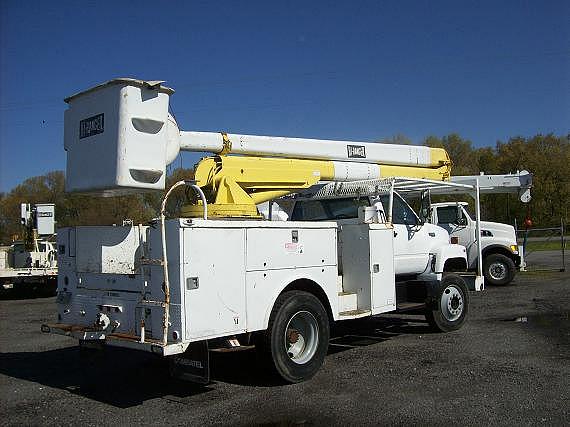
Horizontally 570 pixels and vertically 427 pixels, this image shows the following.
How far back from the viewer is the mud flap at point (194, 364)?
5.94 m

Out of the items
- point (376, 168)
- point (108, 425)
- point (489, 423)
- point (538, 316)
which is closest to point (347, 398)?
point (489, 423)

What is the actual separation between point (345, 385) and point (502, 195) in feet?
93.0

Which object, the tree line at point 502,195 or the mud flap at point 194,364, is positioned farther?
the tree line at point 502,195

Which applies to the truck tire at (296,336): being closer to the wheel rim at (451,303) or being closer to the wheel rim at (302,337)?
the wheel rim at (302,337)

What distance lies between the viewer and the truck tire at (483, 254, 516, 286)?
17562 millimetres

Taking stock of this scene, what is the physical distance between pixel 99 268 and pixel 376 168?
530 centimetres

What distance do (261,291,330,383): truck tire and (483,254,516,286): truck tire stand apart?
1173cm

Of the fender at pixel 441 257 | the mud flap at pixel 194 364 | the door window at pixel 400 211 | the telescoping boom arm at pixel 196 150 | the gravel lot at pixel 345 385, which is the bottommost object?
the gravel lot at pixel 345 385

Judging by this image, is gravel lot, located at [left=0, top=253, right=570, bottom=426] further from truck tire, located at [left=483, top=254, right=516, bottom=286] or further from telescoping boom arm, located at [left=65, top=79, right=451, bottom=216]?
truck tire, located at [left=483, top=254, right=516, bottom=286]

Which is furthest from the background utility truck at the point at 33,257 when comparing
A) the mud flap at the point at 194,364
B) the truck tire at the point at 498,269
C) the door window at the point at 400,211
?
the mud flap at the point at 194,364

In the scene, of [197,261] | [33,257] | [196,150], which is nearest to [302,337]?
[197,261]

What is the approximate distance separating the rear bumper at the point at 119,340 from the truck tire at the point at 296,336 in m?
1.27

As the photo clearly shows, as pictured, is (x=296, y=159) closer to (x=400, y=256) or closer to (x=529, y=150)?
(x=400, y=256)

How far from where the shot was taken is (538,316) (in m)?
11.6
